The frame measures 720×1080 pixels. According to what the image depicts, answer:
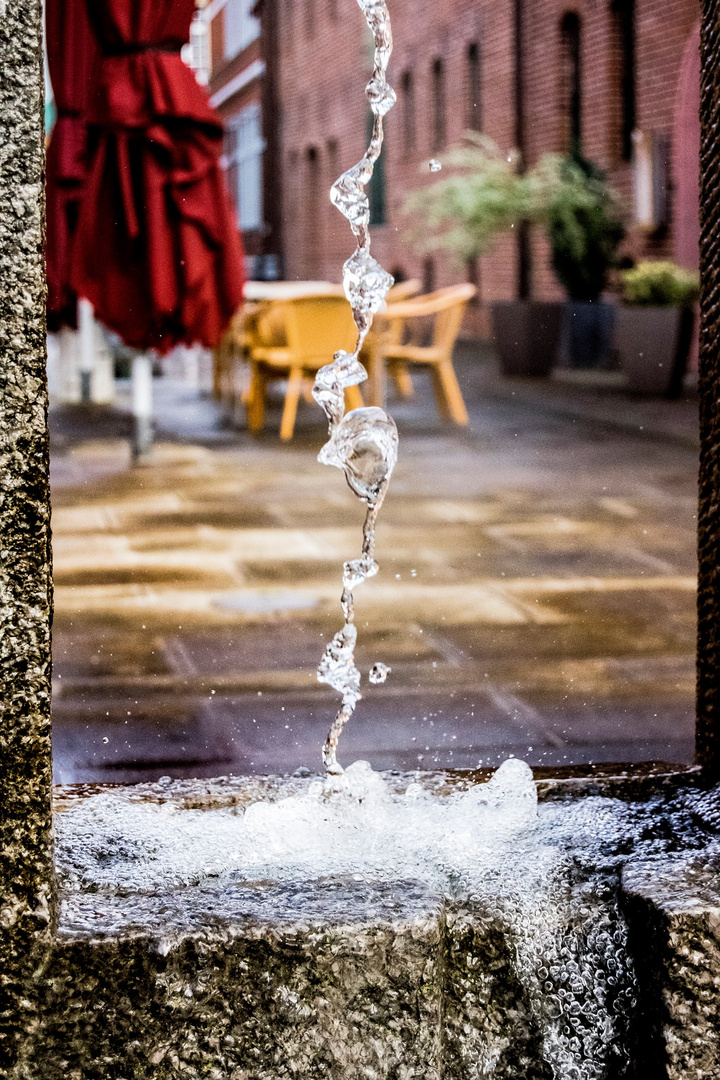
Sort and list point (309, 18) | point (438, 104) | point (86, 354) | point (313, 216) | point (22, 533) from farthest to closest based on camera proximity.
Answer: point (313, 216) < point (309, 18) < point (438, 104) < point (86, 354) < point (22, 533)

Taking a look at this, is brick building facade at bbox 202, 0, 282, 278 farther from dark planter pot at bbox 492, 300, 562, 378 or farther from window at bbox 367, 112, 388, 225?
dark planter pot at bbox 492, 300, 562, 378

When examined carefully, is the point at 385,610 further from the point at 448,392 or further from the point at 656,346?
the point at 656,346

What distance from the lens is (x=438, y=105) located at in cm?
1852

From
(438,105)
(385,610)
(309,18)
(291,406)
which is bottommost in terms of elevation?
(385,610)

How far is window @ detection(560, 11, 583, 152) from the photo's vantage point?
48.8ft

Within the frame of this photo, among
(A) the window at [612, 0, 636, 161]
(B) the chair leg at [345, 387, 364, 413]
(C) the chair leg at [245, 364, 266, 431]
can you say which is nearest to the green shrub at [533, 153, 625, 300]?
(A) the window at [612, 0, 636, 161]

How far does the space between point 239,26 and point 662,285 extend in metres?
19.7

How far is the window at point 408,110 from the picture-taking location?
19.3 meters

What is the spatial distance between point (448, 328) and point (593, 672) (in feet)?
20.8

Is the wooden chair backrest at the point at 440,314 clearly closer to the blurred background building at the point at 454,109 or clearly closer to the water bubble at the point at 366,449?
the blurred background building at the point at 454,109

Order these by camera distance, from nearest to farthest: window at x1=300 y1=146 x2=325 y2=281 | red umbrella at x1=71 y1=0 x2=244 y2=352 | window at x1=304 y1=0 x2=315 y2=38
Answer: red umbrella at x1=71 y1=0 x2=244 y2=352, window at x1=304 y1=0 x2=315 y2=38, window at x1=300 y1=146 x2=325 y2=281

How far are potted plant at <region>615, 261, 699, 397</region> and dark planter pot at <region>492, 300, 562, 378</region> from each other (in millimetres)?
1457

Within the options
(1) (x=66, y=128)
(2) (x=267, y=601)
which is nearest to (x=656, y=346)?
(1) (x=66, y=128)

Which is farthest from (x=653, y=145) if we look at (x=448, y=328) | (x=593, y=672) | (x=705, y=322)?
(x=705, y=322)
